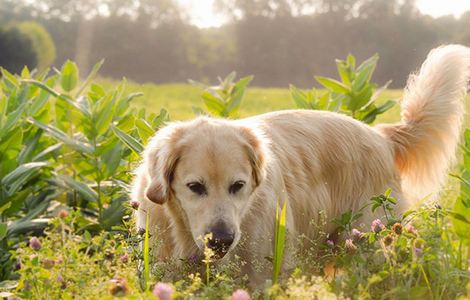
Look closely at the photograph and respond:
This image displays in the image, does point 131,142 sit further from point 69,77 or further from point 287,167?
point 69,77

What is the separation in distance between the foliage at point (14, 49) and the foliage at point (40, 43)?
0.84 ft

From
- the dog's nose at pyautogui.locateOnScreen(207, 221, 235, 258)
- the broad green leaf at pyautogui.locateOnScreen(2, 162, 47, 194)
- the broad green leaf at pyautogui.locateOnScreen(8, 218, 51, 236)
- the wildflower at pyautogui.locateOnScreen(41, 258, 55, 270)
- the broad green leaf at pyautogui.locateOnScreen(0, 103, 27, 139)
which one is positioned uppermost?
the broad green leaf at pyautogui.locateOnScreen(0, 103, 27, 139)

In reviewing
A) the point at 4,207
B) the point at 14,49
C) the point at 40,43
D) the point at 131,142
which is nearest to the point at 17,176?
the point at 4,207

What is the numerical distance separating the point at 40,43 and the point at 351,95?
30097mm

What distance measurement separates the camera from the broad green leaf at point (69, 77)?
5.26 meters

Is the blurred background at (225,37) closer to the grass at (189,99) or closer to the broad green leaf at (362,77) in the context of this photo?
the grass at (189,99)

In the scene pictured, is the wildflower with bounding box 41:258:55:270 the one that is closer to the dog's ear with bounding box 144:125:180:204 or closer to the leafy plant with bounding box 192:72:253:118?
the dog's ear with bounding box 144:125:180:204

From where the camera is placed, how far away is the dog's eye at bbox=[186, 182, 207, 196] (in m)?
3.18

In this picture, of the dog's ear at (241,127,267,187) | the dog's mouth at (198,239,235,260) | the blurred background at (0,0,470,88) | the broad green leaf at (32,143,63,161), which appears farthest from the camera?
the blurred background at (0,0,470,88)

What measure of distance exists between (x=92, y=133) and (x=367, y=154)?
1891 millimetres

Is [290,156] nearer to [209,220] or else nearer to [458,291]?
[209,220]

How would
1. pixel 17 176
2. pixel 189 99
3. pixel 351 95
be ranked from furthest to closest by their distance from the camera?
1. pixel 189 99
2. pixel 351 95
3. pixel 17 176

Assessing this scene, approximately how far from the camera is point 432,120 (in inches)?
174

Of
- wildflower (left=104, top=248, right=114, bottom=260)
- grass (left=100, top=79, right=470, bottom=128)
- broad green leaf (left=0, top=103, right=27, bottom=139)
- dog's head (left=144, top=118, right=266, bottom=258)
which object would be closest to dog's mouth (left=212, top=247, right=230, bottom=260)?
dog's head (left=144, top=118, right=266, bottom=258)
